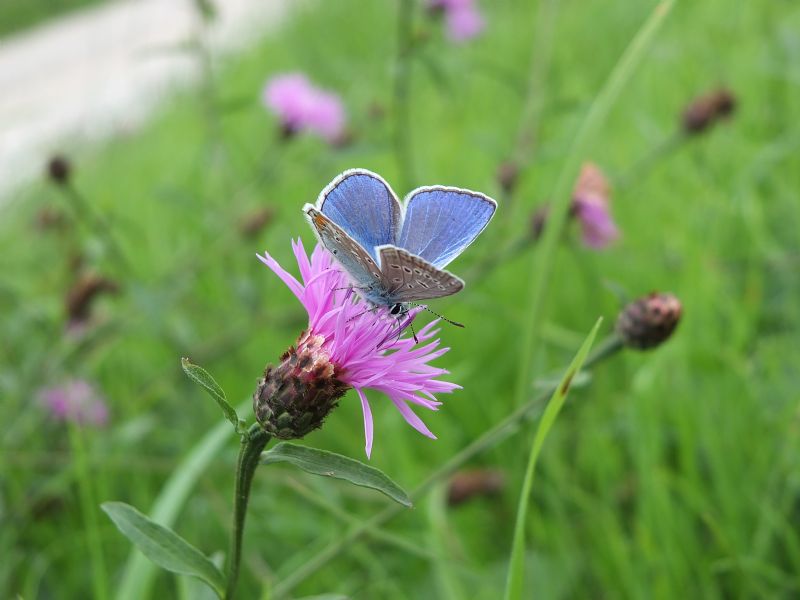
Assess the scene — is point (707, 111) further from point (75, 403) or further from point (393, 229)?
point (75, 403)

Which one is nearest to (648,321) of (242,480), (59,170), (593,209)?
(242,480)

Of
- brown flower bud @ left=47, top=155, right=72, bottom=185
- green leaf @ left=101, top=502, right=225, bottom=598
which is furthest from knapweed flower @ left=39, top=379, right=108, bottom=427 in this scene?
green leaf @ left=101, top=502, right=225, bottom=598

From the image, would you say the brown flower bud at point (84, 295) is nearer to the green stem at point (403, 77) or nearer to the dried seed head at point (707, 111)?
the green stem at point (403, 77)

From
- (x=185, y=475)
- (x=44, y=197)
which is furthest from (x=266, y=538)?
(x=44, y=197)

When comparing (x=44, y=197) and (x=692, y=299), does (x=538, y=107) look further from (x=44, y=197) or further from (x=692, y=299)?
(x=44, y=197)

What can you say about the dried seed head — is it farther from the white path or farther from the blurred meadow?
the white path

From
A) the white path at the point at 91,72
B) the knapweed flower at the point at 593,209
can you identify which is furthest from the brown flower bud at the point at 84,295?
the white path at the point at 91,72
